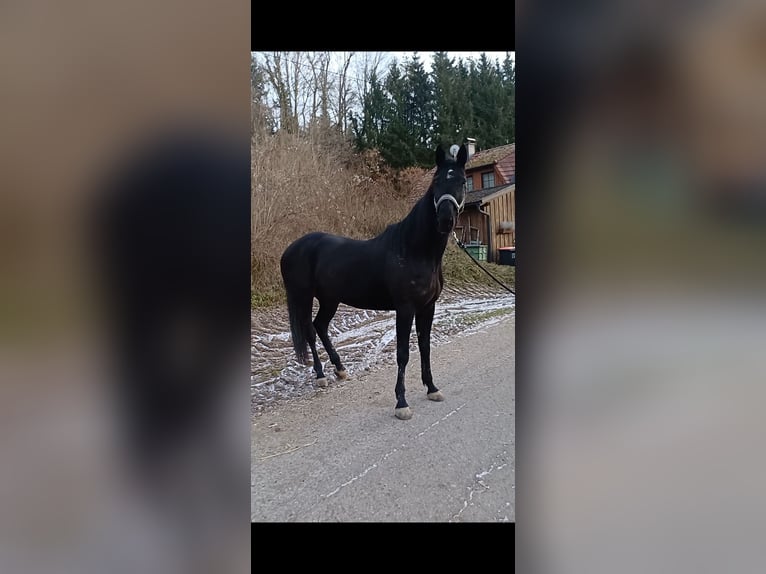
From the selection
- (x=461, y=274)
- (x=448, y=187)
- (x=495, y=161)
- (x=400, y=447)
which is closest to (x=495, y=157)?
(x=495, y=161)

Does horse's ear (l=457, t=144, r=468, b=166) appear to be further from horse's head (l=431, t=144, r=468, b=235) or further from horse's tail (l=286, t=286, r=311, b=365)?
horse's tail (l=286, t=286, r=311, b=365)

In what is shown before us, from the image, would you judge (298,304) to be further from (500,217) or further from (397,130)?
(500,217)

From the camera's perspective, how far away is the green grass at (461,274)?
8.48ft

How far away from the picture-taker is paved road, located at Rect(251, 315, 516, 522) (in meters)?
2.22

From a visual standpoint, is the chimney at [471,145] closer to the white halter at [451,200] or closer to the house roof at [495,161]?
the house roof at [495,161]

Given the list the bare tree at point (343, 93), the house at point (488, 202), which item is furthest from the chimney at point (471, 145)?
the bare tree at point (343, 93)

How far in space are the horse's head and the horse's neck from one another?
0.05 m

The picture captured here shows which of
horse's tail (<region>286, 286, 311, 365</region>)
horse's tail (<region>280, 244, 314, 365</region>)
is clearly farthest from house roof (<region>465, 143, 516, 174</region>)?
horse's tail (<region>286, 286, 311, 365</region>)
